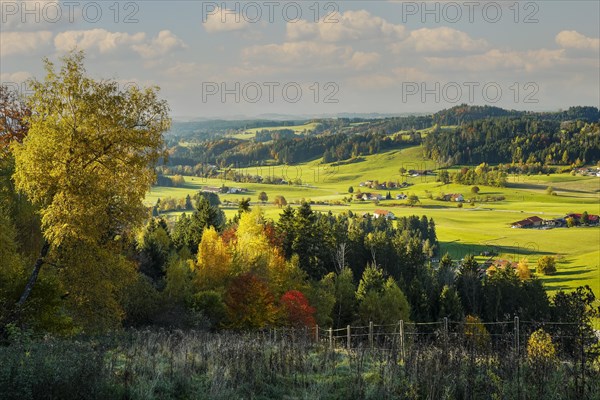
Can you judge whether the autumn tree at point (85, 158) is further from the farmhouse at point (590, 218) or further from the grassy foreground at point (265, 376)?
the farmhouse at point (590, 218)

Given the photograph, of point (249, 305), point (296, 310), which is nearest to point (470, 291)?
point (296, 310)

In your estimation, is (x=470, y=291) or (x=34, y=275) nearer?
(x=34, y=275)

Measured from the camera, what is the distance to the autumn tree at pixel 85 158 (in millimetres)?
17719

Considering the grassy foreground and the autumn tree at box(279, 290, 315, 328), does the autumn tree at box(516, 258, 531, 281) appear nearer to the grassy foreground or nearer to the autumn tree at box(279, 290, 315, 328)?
the autumn tree at box(279, 290, 315, 328)

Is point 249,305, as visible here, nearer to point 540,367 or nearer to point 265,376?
point 265,376

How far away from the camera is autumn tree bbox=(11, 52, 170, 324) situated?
698 inches

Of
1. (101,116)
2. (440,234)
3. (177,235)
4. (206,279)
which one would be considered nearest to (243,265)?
(206,279)

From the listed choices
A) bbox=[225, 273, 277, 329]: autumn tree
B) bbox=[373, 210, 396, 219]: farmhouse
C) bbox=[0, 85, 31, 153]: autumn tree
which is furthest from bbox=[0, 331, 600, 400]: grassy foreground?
bbox=[373, 210, 396, 219]: farmhouse

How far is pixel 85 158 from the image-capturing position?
1827cm

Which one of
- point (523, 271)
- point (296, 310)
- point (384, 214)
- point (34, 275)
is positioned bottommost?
point (523, 271)

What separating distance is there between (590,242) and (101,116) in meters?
153

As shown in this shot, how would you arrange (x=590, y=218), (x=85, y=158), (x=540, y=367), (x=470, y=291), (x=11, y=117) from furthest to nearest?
1. (x=590, y=218)
2. (x=470, y=291)
3. (x=11, y=117)
4. (x=85, y=158)
5. (x=540, y=367)

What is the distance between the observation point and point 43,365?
9188mm

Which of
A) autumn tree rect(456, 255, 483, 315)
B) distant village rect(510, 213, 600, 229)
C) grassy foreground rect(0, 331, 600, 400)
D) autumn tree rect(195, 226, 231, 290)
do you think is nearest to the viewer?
grassy foreground rect(0, 331, 600, 400)
